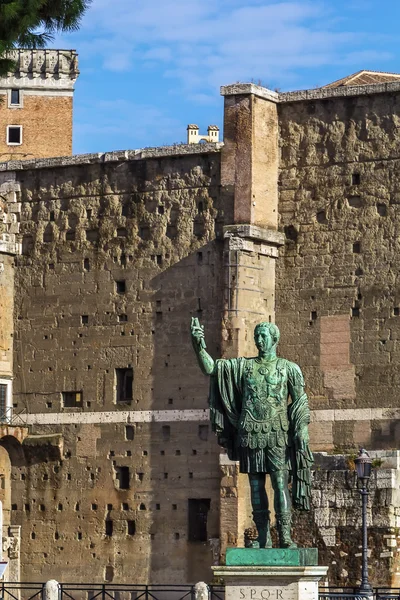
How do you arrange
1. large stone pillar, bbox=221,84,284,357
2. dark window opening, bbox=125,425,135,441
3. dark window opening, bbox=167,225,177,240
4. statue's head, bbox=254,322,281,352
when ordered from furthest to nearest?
dark window opening, bbox=167,225,177,240 < dark window opening, bbox=125,425,135,441 < large stone pillar, bbox=221,84,284,357 < statue's head, bbox=254,322,281,352

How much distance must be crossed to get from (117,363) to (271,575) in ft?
85.1

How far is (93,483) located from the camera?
1711 inches

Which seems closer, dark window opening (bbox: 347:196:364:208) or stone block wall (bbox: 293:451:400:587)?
stone block wall (bbox: 293:451:400:587)

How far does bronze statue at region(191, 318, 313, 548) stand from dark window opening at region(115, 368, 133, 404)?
2448cm

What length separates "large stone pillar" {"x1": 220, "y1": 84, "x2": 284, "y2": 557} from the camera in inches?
1610

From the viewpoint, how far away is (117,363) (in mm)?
43625

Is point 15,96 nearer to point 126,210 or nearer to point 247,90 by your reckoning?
point 126,210

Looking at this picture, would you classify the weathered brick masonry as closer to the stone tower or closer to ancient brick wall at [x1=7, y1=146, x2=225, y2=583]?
ancient brick wall at [x1=7, y1=146, x2=225, y2=583]

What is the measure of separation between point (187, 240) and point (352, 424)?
19.0 feet

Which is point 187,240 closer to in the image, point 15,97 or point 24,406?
point 24,406

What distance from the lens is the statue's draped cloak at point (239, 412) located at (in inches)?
741

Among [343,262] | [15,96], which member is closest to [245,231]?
[343,262]


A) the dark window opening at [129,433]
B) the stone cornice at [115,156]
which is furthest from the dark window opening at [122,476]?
the stone cornice at [115,156]

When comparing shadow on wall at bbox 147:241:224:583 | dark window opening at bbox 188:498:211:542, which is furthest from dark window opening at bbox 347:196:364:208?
dark window opening at bbox 188:498:211:542
